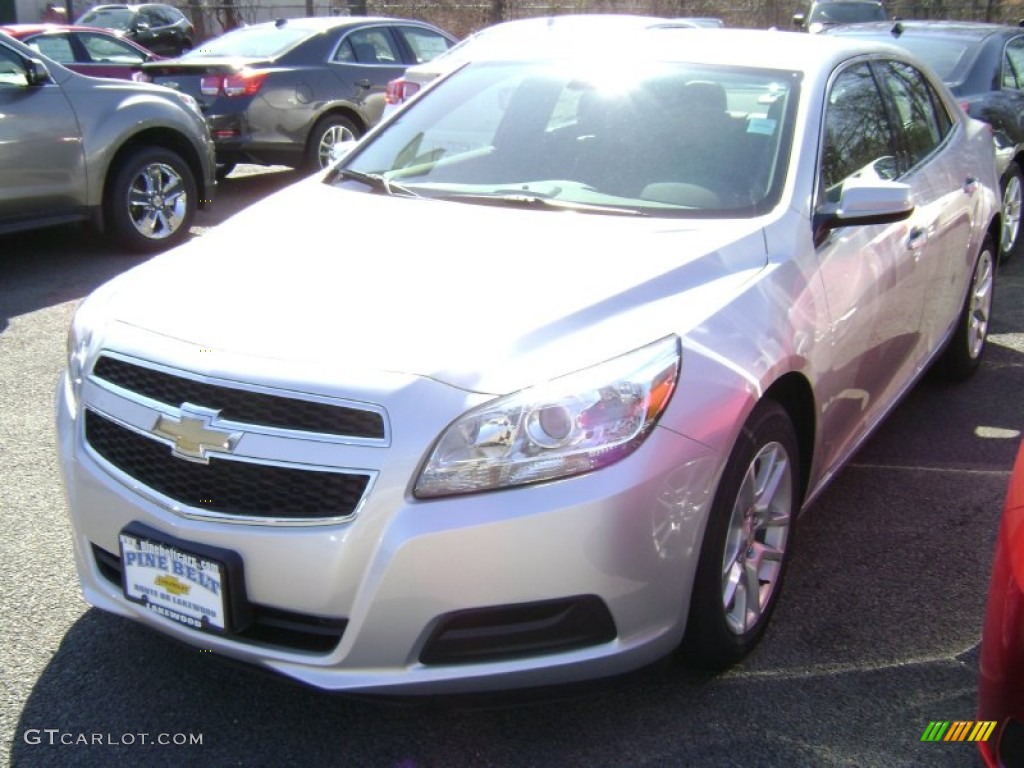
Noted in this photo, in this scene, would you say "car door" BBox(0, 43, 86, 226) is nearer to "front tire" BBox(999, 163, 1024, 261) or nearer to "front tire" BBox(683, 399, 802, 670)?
"front tire" BBox(683, 399, 802, 670)

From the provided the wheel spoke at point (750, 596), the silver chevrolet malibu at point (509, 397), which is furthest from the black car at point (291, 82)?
the wheel spoke at point (750, 596)

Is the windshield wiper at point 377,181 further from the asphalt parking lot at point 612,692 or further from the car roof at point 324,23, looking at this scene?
the car roof at point 324,23

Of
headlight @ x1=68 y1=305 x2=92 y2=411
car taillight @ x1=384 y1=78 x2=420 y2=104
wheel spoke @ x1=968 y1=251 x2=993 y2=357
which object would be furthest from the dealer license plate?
car taillight @ x1=384 y1=78 x2=420 y2=104

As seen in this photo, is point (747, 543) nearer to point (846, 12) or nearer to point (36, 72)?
point (36, 72)

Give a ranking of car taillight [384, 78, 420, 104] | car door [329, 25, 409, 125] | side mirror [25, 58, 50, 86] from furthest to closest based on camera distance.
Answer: car door [329, 25, 409, 125], car taillight [384, 78, 420, 104], side mirror [25, 58, 50, 86]

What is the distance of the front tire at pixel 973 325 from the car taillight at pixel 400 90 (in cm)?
525

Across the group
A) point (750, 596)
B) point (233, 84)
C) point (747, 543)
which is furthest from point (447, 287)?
A: point (233, 84)

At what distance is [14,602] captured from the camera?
3.30 m

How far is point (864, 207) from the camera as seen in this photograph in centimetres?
328

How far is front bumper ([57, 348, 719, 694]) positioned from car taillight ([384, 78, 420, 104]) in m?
7.23

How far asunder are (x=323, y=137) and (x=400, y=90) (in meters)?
1.40

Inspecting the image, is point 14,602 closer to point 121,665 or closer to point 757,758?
point 121,665

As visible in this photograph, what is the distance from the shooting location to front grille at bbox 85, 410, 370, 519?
7.82 feet

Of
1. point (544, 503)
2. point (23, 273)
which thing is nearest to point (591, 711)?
point (544, 503)
